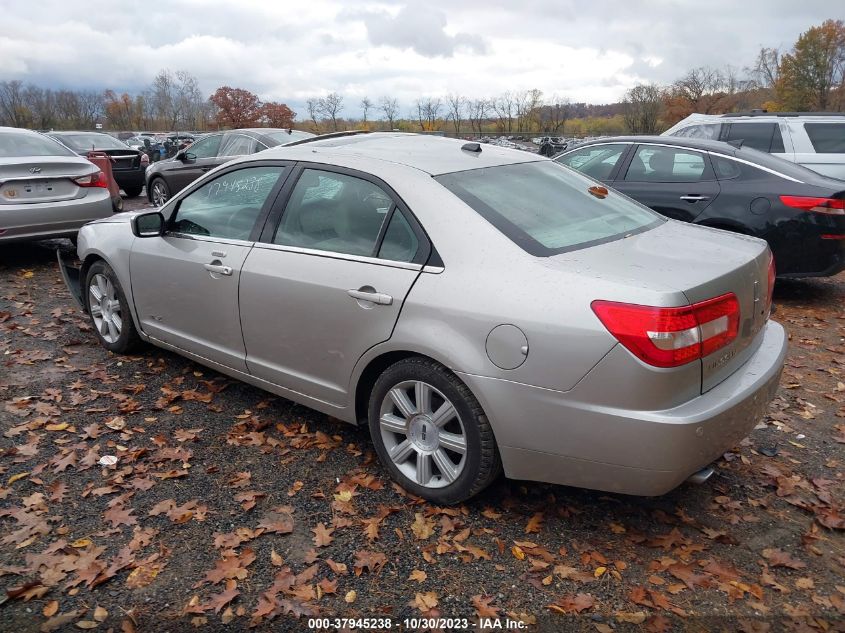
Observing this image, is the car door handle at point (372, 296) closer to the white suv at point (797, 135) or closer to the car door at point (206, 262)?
the car door at point (206, 262)

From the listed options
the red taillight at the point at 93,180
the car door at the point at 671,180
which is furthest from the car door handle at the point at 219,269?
the red taillight at the point at 93,180

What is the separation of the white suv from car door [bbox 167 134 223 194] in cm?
773

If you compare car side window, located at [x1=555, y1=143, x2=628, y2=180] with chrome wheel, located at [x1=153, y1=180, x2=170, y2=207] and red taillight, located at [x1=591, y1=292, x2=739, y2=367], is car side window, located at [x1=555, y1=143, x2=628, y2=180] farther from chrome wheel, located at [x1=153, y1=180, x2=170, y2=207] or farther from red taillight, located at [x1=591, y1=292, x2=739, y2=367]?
chrome wheel, located at [x1=153, y1=180, x2=170, y2=207]

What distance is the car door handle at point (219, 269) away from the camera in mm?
3955

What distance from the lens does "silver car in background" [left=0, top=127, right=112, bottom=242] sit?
Answer: 7.45 meters

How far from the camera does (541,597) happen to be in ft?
8.82

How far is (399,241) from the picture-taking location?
3.29 metres

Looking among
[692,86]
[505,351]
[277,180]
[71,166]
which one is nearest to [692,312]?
[505,351]

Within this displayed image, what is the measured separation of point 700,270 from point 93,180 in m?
7.70

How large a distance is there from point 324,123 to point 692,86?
34478 millimetres

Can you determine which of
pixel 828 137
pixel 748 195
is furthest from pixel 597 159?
pixel 828 137

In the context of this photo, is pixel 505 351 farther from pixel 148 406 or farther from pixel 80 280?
pixel 80 280

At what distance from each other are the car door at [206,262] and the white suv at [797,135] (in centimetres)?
673

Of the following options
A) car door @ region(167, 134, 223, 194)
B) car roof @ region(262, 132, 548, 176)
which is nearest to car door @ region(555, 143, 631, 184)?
car roof @ region(262, 132, 548, 176)
